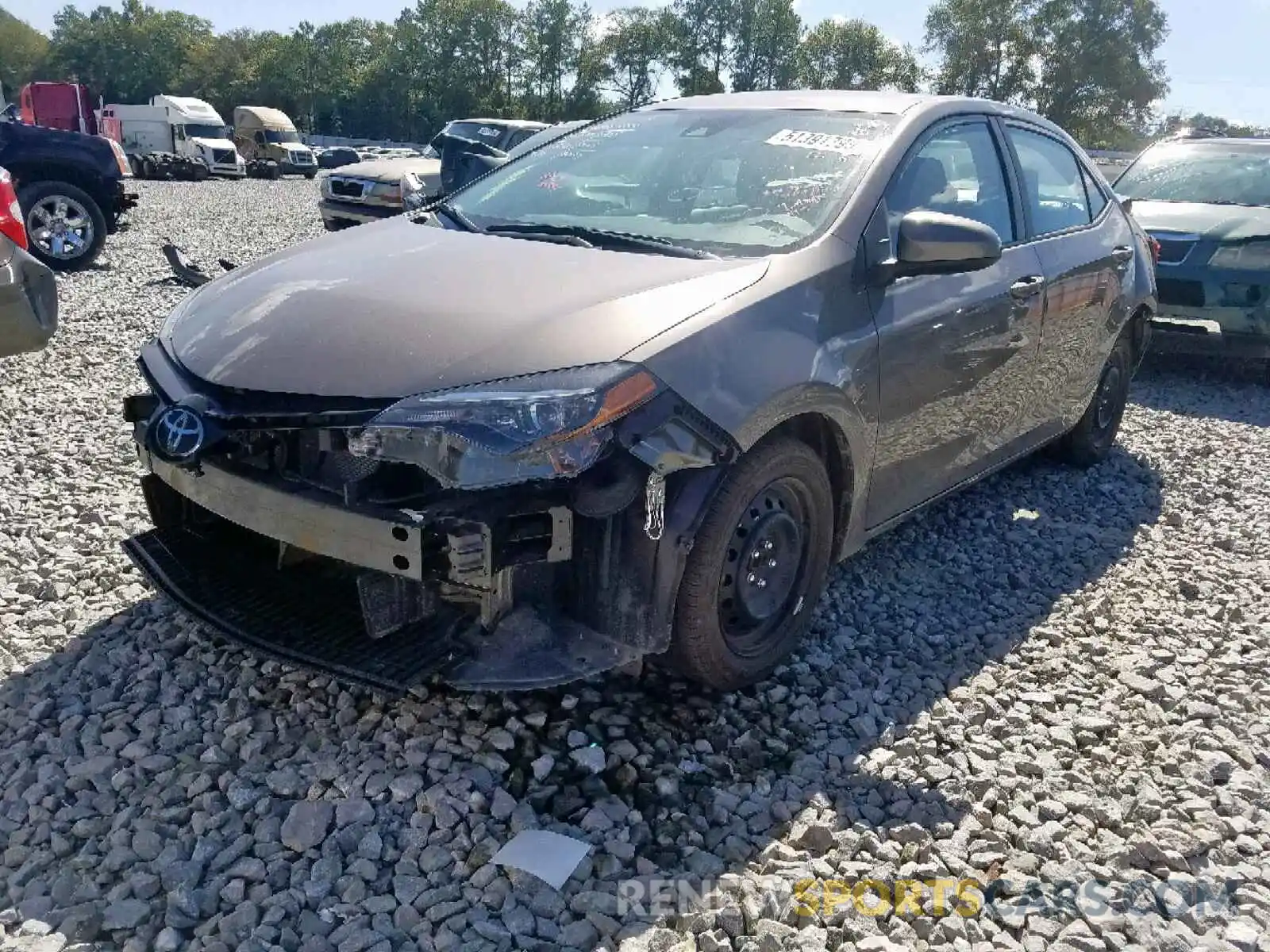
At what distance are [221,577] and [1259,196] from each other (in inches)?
328

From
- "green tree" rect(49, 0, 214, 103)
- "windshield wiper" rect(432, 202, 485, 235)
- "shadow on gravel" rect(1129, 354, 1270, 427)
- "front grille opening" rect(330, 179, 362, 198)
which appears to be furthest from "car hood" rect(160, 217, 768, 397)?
"green tree" rect(49, 0, 214, 103)

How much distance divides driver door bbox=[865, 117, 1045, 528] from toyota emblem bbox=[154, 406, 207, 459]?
6.32ft

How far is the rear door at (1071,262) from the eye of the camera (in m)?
4.30

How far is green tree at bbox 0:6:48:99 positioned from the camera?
91.7m

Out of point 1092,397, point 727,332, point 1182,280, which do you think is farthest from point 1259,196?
point 727,332

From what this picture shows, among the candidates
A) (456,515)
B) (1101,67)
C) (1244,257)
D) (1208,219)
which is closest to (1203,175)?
(1208,219)

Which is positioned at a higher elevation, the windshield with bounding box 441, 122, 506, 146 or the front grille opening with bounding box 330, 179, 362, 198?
the windshield with bounding box 441, 122, 506, 146

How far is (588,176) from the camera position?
3.75 metres

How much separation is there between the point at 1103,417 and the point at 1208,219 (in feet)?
11.1

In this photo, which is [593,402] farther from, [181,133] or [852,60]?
[852,60]

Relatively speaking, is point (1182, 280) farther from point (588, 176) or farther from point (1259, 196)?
point (588, 176)

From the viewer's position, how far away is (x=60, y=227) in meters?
9.98

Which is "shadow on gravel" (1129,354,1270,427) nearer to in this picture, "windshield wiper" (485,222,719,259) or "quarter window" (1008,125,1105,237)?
"quarter window" (1008,125,1105,237)

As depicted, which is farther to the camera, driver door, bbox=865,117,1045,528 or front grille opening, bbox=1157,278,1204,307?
front grille opening, bbox=1157,278,1204,307
